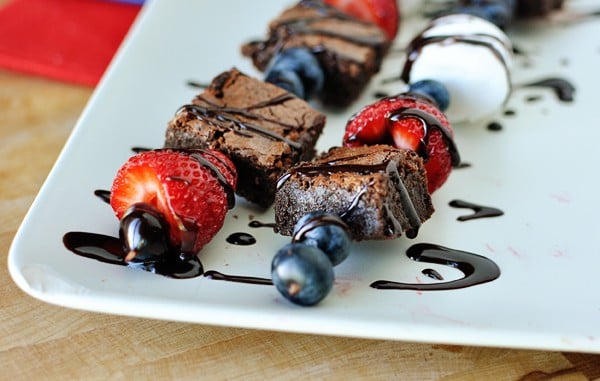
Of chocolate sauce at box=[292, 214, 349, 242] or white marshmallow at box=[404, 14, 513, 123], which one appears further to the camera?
white marshmallow at box=[404, 14, 513, 123]

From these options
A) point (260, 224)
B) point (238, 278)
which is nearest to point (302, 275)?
point (238, 278)

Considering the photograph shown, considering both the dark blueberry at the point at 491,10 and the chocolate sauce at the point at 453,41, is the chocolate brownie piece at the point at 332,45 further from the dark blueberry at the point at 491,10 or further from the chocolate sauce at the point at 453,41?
the dark blueberry at the point at 491,10


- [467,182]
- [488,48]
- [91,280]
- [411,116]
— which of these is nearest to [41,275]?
[91,280]

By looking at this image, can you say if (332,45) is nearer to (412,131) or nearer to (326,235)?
(412,131)

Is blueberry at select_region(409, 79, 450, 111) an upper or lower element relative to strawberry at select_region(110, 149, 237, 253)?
upper

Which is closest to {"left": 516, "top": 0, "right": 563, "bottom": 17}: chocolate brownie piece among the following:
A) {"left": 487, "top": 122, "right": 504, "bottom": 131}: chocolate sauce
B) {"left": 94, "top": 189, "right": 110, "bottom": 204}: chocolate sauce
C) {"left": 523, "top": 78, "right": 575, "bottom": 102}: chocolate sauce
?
{"left": 523, "top": 78, "right": 575, "bottom": 102}: chocolate sauce

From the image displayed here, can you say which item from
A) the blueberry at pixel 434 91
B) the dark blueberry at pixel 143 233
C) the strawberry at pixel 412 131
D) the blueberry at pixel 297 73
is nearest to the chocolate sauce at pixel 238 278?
the dark blueberry at pixel 143 233

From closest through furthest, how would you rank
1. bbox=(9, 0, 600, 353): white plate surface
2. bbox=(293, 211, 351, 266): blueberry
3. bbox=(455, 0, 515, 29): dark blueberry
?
bbox=(9, 0, 600, 353): white plate surface
bbox=(293, 211, 351, 266): blueberry
bbox=(455, 0, 515, 29): dark blueberry

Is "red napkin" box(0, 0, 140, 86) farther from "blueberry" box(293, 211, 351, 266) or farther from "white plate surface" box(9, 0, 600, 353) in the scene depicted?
"blueberry" box(293, 211, 351, 266)

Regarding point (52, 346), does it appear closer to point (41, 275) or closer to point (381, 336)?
point (41, 275)
